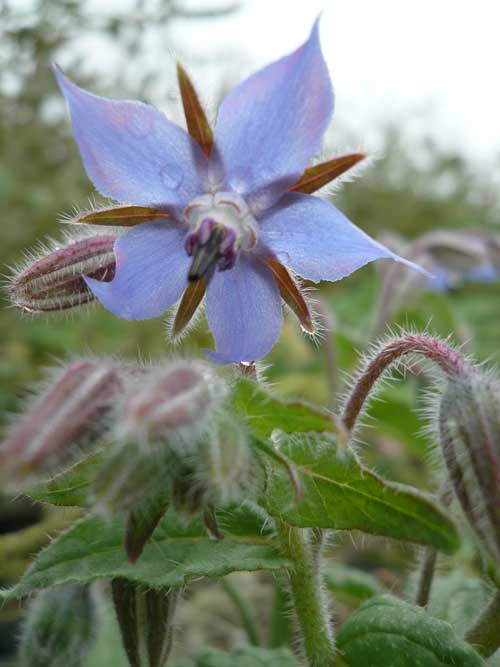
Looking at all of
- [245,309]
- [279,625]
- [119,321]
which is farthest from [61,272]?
[119,321]

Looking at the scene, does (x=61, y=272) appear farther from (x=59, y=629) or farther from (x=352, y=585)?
(x=352, y=585)

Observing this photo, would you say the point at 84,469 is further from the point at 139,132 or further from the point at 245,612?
the point at 245,612

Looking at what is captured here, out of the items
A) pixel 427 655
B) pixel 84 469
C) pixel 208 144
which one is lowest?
pixel 427 655

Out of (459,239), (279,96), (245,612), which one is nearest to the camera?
(279,96)

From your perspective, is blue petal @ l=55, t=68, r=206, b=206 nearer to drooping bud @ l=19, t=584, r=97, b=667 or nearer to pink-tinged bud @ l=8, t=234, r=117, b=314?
pink-tinged bud @ l=8, t=234, r=117, b=314

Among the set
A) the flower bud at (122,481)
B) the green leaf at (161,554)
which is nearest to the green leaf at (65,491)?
the green leaf at (161,554)

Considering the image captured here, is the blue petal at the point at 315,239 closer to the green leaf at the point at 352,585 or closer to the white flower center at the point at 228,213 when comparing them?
the white flower center at the point at 228,213

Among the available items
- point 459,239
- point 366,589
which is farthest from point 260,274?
point 459,239
